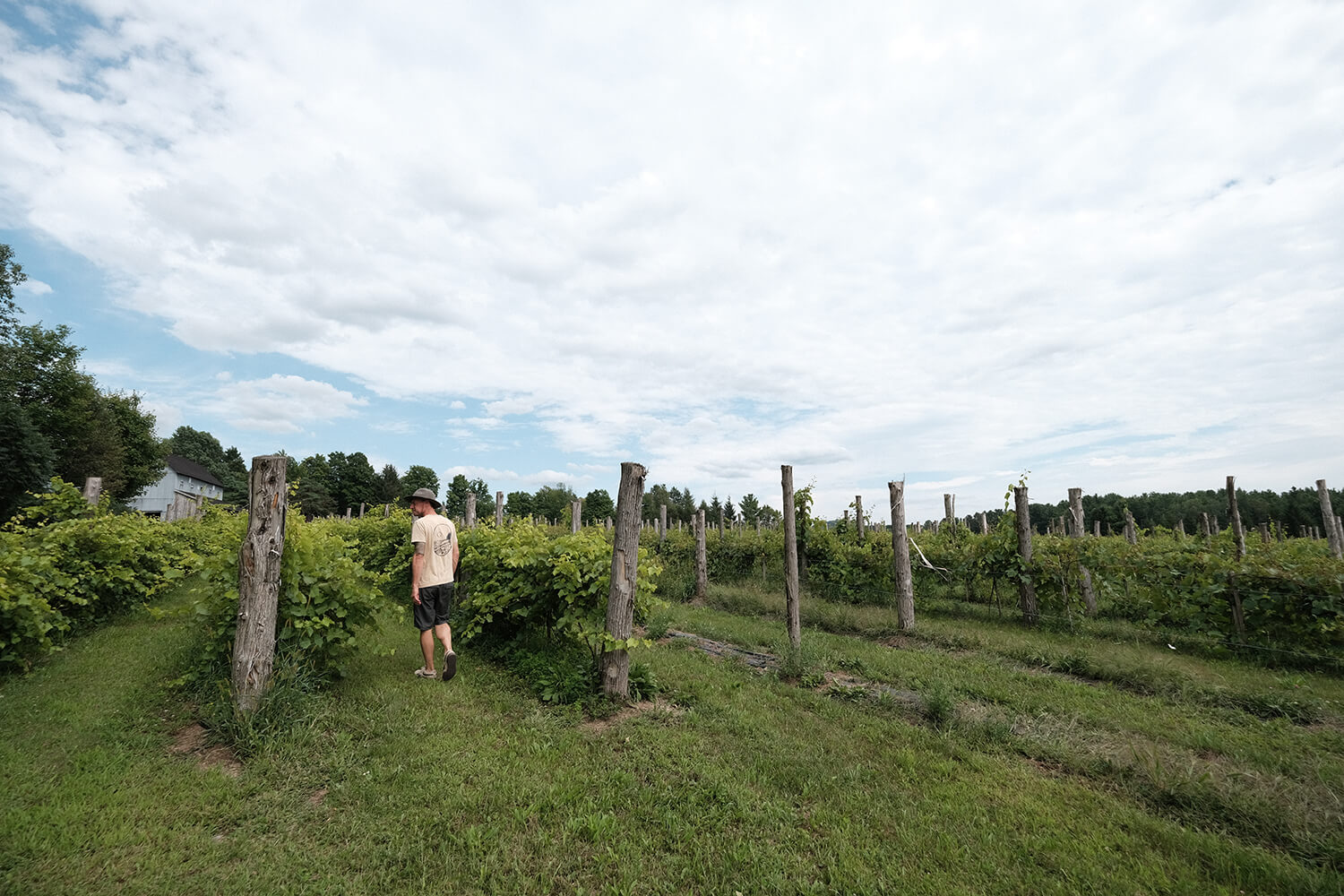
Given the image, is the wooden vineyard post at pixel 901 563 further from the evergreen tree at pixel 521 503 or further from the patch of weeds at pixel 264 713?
the evergreen tree at pixel 521 503

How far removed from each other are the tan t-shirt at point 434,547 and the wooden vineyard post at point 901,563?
7.58 meters

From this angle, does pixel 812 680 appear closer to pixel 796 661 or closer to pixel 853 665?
pixel 796 661

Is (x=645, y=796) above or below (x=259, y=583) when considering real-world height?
below

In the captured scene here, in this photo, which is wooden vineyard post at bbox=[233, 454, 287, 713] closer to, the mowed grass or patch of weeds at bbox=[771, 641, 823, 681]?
the mowed grass

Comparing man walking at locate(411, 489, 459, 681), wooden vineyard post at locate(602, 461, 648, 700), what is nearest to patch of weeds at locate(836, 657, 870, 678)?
wooden vineyard post at locate(602, 461, 648, 700)

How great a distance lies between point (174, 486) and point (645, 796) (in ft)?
222

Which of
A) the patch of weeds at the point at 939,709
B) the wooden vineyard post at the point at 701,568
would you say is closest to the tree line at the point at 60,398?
the wooden vineyard post at the point at 701,568

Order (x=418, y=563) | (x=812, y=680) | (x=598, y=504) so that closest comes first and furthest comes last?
(x=418, y=563) → (x=812, y=680) → (x=598, y=504)

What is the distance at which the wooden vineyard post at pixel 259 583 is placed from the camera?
4449 millimetres

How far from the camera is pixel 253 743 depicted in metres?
4.10

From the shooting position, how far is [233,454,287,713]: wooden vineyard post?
4449 millimetres

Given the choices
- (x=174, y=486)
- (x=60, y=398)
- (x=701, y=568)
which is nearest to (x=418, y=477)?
(x=174, y=486)

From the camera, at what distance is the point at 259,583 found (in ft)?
15.0

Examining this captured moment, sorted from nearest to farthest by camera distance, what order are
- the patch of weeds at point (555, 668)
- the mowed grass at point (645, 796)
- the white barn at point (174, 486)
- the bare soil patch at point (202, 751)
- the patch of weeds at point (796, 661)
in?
the mowed grass at point (645, 796)
the bare soil patch at point (202, 751)
the patch of weeds at point (555, 668)
the patch of weeds at point (796, 661)
the white barn at point (174, 486)
